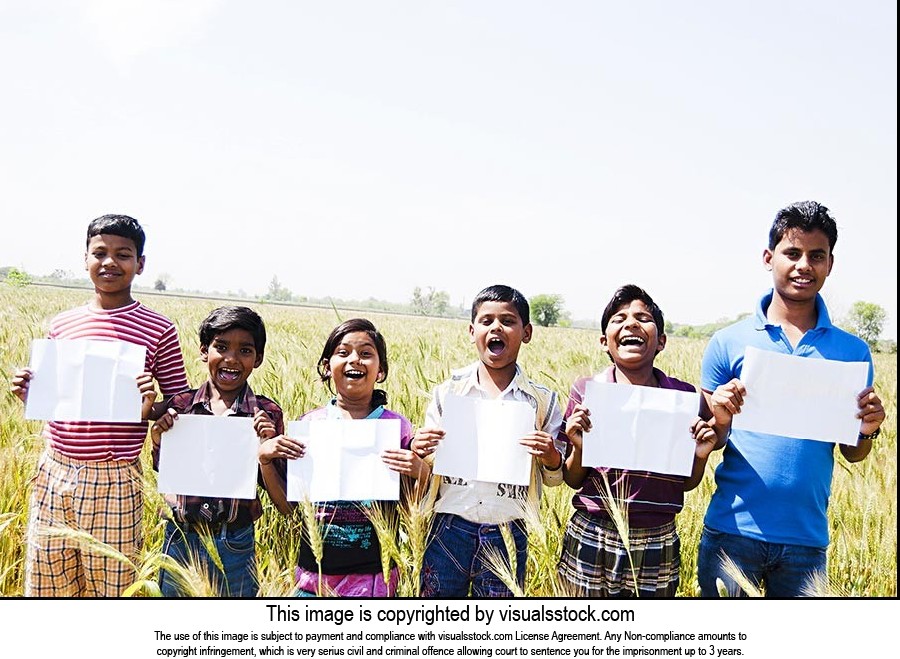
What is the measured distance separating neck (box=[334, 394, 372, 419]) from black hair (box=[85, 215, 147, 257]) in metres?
1.04

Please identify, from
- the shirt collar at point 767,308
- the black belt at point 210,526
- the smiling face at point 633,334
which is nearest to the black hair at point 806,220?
the shirt collar at point 767,308

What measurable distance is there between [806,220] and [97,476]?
292 centimetres

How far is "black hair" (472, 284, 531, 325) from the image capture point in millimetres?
2746

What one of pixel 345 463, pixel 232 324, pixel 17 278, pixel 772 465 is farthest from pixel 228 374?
pixel 17 278

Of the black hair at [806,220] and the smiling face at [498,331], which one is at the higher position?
the black hair at [806,220]

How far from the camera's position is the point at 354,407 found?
284 centimetres

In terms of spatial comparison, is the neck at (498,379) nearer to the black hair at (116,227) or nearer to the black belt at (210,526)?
the black belt at (210,526)

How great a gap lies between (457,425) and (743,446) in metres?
1.13

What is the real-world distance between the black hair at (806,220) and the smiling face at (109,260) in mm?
2561

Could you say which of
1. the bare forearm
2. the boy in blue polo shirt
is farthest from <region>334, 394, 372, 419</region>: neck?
the boy in blue polo shirt

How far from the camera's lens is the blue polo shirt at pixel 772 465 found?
272 cm

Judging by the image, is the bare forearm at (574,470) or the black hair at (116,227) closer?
the bare forearm at (574,470)
